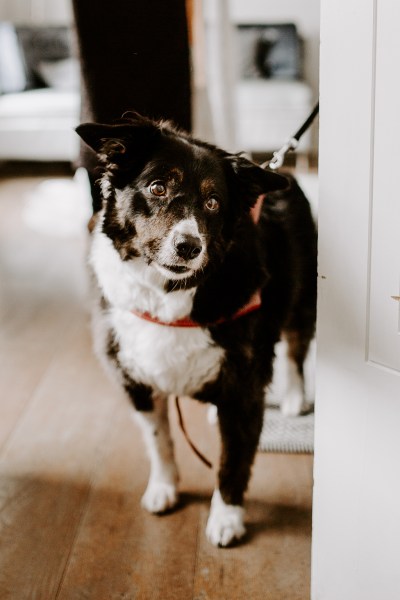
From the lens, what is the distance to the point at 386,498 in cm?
109

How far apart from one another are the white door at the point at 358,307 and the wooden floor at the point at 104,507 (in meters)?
0.25

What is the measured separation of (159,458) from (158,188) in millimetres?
712

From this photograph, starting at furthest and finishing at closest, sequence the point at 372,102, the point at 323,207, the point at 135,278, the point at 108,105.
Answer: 1. the point at 108,105
2. the point at 135,278
3. the point at 323,207
4. the point at 372,102

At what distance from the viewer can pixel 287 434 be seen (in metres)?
1.89

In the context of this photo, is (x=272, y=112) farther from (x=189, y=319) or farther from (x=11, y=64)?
(x=189, y=319)

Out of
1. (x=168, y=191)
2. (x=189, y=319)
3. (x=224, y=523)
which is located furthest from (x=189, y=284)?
(x=224, y=523)

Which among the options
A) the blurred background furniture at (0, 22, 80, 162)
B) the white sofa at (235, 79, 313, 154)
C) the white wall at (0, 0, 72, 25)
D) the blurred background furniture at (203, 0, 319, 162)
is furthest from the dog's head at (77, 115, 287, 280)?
the white wall at (0, 0, 72, 25)

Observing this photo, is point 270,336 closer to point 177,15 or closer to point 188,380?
point 188,380

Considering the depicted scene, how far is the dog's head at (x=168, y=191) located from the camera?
1236 millimetres

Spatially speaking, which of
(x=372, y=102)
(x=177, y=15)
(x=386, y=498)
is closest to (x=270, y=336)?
(x=386, y=498)

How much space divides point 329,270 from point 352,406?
0.24 m

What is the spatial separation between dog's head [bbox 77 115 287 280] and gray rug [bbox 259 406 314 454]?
74 cm

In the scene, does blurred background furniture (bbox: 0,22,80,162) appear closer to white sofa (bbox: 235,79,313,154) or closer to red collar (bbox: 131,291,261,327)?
white sofa (bbox: 235,79,313,154)

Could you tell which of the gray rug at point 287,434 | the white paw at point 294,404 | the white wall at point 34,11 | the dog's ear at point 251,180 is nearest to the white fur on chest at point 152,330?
the dog's ear at point 251,180
